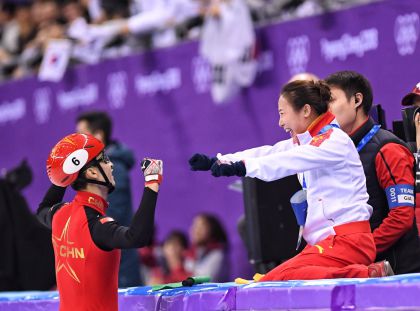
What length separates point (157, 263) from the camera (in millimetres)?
11586

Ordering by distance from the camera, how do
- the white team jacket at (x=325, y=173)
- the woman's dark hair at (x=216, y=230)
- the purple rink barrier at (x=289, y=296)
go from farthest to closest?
1. the woman's dark hair at (x=216, y=230)
2. the white team jacket at (x=325, y=173)
3. the purple rink barrier at (x=289, y=296)

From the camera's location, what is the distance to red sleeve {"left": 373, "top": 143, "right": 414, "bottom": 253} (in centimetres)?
557

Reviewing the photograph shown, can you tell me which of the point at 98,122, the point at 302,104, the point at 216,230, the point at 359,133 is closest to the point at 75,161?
the point at 302,104

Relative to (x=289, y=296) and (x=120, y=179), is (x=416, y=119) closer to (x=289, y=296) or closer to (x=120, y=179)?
(x=289, y=296)

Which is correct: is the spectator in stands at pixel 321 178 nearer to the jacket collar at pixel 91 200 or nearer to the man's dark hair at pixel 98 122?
the jacket collar at pixel 91 200

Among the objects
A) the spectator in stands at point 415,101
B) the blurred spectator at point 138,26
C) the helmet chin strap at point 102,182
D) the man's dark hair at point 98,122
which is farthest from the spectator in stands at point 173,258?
the helmet chin strap at point 102,182

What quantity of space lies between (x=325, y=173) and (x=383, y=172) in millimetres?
581

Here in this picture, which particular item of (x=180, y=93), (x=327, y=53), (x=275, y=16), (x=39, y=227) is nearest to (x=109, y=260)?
(x=39, y=227)

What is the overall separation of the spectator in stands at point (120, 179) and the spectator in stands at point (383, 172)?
2.61 meters

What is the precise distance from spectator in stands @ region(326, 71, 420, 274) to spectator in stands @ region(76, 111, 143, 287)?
2609 millimetres

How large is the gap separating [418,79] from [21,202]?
361 cm

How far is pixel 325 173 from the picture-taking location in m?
5.24

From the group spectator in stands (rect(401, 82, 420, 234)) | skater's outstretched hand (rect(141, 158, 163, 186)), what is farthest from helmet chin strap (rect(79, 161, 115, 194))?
spectator in stands (rect(401, 82, 420, 234))

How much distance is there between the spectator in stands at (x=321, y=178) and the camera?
504cm
